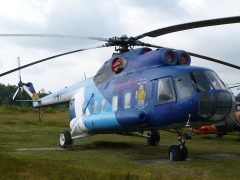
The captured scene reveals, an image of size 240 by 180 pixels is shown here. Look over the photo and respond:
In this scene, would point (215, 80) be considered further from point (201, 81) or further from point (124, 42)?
point (124, 42)

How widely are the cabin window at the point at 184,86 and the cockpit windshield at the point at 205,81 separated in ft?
0.55

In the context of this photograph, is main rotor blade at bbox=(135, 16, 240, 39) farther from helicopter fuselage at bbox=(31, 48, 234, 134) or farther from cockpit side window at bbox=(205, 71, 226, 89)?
cockpit side window at bbox=(205, 71, 226, 89)

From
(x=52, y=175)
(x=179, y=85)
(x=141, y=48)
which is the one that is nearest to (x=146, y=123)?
(x=179, y=85)

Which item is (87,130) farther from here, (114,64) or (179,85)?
(179,85)

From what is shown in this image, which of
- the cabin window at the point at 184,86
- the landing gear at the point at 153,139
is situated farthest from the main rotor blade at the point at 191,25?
the landing gear at the point at 153,139

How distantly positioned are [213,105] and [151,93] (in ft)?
6.85

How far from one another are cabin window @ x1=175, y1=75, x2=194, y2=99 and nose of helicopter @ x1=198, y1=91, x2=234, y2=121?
15.6 inches

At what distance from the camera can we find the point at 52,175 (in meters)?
8.02

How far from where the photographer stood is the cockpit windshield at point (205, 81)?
39.7 feet

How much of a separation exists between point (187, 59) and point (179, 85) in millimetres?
1825

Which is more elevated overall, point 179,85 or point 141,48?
point 141,48

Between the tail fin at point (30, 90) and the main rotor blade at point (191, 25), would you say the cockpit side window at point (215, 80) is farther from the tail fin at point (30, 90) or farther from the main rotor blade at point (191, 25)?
the tail fin at point (30, 90)

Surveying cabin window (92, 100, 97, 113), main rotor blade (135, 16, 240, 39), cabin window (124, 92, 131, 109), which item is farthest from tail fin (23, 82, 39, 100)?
main rotor blade (135, 16, 240, 39)

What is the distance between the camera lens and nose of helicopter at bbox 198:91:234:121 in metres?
11.9
